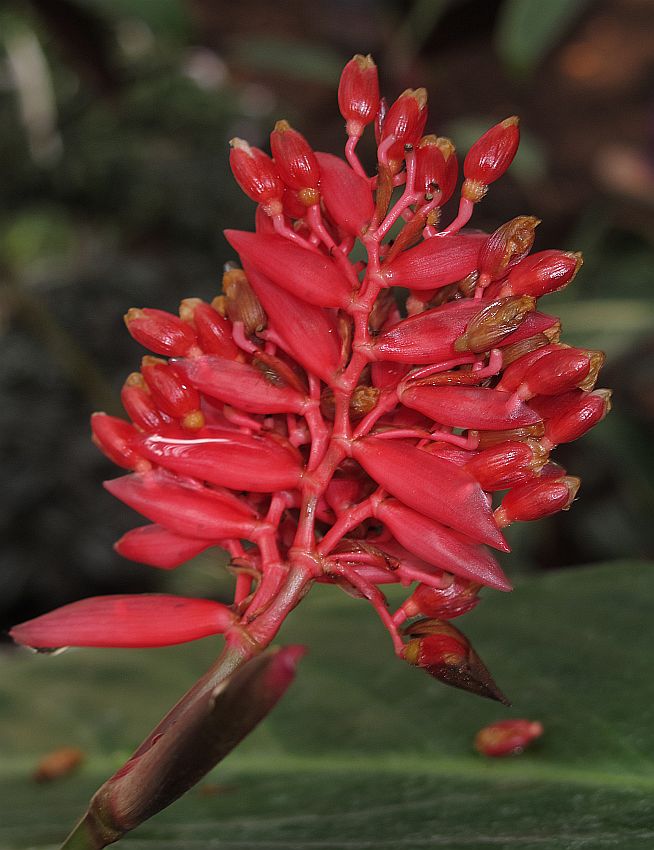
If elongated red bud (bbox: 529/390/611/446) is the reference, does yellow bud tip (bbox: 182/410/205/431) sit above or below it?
above

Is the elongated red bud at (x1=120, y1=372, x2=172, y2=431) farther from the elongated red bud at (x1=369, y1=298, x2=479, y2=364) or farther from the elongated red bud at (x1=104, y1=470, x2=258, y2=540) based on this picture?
the elongated red bud at (x1=369, y1=298, x2=479, y2=364)

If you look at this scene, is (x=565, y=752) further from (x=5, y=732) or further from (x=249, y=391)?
(x=5, y=732)

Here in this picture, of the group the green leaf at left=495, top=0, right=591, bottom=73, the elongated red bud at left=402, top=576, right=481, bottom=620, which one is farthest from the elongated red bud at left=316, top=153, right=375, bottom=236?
the green leaf at left=495, top=0, right=591, bottom=73

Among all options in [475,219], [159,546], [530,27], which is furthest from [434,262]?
[475,219]

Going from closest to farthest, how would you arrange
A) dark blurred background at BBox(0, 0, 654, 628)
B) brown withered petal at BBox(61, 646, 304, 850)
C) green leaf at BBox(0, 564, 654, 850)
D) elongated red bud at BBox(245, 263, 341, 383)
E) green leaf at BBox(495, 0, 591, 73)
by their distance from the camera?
brown withered petal at BBox(61, 646, 304, 850), elongated red bud at BBox(245, 263, 341, 383), green leaf at BBox(0, 564, 654, 850), green leaf at BBox(495, 0, 591, 73), dark blurred background at BBox(0, 0, 654, 628)

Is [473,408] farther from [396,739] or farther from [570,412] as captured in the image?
[396,739]

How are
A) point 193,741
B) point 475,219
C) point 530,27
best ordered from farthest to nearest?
point 475,219 < point 530,27 < point 193,741

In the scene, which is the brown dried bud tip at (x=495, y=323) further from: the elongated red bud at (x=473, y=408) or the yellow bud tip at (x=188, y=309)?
the yellow bud tip at (x=188, y=309)

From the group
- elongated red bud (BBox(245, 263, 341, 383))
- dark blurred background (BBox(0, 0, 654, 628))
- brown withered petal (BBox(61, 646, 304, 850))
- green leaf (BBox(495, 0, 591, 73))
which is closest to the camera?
brown withered petal (BBox(61, 646, 304, 850))
